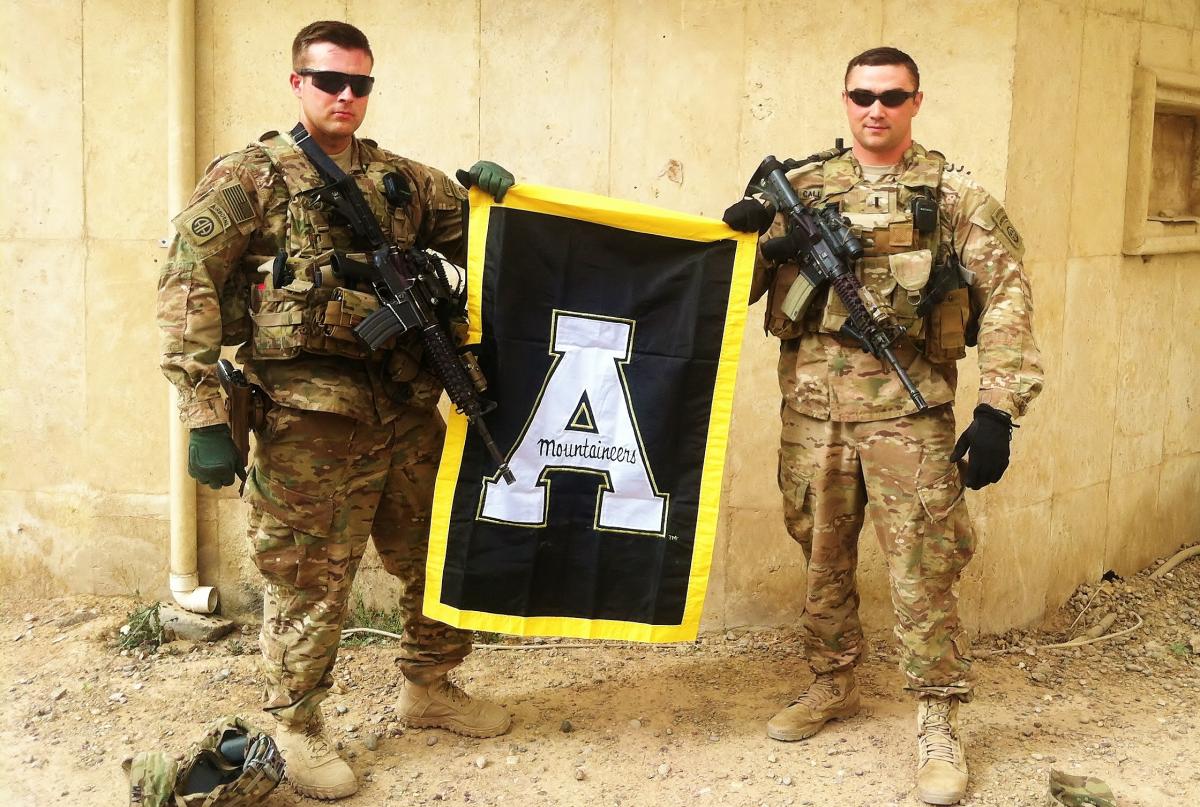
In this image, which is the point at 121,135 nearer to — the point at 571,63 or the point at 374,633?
the point at 571,63

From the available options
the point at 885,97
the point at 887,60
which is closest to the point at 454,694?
the point at 885,97

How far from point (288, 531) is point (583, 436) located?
105 centimetres

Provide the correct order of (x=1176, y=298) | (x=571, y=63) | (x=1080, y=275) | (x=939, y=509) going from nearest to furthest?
(x=939, y=509) < (x=571, y=63) < (x=1080, y=275) < (x=1176, y=298)

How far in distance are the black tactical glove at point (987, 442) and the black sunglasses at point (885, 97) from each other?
1.04m

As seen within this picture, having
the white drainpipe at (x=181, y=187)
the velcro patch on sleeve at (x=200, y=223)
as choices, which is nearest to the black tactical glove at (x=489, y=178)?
the velcro patch on sleeve at (x=200, y=223)

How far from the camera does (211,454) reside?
3.68m

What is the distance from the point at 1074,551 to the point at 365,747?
11.8ft

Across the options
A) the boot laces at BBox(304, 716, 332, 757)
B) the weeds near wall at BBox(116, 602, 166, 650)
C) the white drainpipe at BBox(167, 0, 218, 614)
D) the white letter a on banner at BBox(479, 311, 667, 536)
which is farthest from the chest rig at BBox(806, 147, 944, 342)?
the weeds near wall at BBox(116, 602, 166, 650)

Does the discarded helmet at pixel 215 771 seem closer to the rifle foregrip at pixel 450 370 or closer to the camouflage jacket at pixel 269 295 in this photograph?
the camouflage jacket at pixel 269 295

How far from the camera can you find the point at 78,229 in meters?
5.33

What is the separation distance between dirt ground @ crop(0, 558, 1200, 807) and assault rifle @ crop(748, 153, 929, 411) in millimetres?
1380

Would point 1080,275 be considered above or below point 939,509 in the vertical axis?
above

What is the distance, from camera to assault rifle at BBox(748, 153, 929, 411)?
3.97 meters

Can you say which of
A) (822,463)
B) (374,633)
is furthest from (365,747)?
(822,463)
